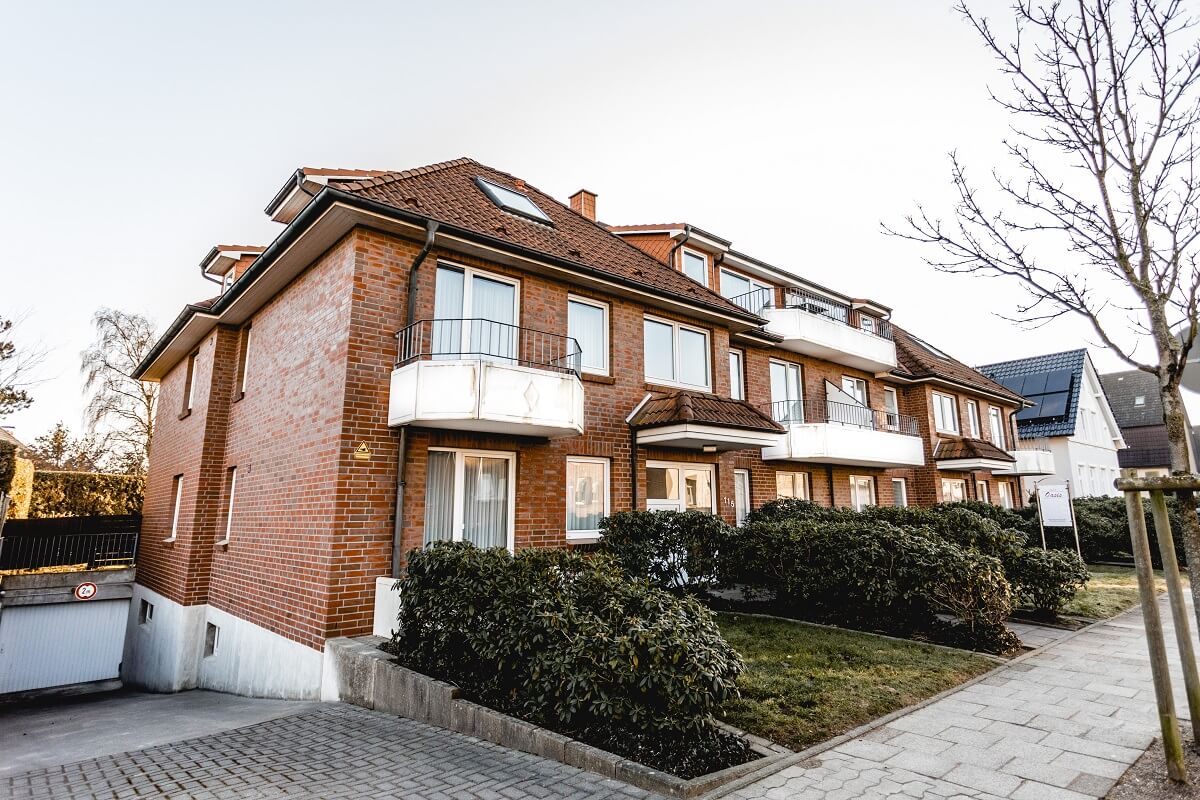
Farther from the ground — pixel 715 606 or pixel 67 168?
pixel 67 168

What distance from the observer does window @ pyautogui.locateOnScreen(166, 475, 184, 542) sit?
42.3 feet

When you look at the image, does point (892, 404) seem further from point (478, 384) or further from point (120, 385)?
point (120, 385)

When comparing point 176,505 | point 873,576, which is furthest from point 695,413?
point 176,505

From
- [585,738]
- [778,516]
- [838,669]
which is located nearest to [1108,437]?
[778,516]

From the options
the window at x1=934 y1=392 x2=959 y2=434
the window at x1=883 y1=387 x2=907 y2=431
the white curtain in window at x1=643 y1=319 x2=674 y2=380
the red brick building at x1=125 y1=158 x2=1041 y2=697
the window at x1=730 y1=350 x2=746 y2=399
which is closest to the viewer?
the red brick building at x1=125 y1=158 x2=1041 y2=697

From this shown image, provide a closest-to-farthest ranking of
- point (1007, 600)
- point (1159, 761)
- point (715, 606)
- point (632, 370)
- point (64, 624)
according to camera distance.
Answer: point (1159, 761), point (1007, 600), point (715, 606), point (632, 370), point (64, 624)

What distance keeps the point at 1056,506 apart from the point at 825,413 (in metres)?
6.08

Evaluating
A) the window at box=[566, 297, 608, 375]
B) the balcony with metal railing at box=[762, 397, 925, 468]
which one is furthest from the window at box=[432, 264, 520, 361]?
the balcony with metal railing at box=[762, 397, 925, 468]

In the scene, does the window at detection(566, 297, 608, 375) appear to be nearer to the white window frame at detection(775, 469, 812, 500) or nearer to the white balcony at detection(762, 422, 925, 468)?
the white balcony at detection(762, 422, 925, 468)

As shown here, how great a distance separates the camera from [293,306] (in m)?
10.1

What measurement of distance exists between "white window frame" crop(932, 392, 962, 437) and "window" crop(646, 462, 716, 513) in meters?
12.6

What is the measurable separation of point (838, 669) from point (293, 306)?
1002cm

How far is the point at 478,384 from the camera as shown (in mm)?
7844

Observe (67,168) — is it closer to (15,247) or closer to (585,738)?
(15,247)
